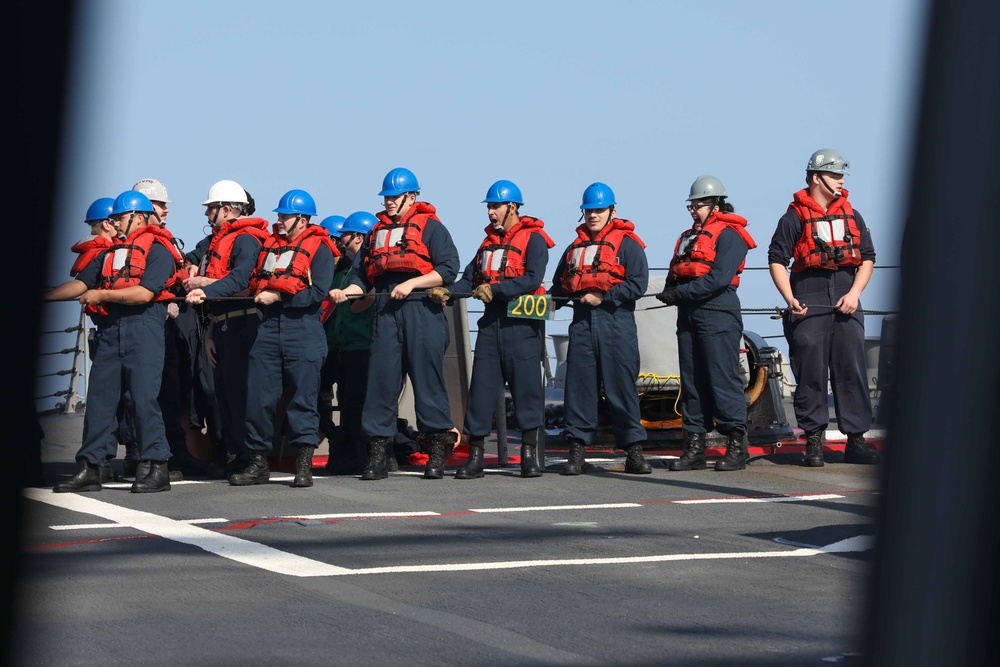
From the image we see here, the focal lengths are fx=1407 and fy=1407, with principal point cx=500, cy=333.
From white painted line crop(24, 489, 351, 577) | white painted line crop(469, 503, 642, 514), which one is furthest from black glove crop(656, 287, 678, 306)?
white painted line crop(24, 489, 351, 577)

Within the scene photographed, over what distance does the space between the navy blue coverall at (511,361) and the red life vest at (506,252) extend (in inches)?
1.8

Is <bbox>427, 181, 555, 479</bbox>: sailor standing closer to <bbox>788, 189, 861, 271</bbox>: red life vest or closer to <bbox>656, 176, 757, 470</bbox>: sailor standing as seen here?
<bbox>656, 176, 757, 470</bbox>: sailor standing

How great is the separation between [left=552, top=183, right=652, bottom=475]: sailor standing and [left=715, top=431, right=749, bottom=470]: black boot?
59 cm

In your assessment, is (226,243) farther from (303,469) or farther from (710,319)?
(710,319)

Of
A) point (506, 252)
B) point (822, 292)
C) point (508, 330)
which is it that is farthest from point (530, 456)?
point (822, 292)

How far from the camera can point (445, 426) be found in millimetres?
10156

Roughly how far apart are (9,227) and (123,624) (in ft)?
12.3

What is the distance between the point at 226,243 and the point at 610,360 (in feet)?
9.83

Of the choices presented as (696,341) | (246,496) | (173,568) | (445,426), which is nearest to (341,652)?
(173,568)

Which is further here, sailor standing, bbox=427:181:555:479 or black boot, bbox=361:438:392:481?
sailor standing, bbox=427:181:555:479

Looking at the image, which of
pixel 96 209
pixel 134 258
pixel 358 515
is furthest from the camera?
pixel 134 258

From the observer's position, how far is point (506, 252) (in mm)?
10227

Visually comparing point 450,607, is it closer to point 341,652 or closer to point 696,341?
point 341,652

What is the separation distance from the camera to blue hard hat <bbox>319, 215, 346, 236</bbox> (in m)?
12.8
